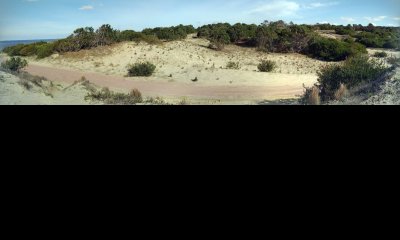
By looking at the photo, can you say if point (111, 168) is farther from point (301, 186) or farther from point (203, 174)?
point (301, 186)

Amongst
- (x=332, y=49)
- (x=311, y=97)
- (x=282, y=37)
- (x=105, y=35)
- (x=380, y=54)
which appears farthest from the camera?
(x=282, y=37)

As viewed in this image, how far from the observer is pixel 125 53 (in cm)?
463

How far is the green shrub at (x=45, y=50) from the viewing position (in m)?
4.43

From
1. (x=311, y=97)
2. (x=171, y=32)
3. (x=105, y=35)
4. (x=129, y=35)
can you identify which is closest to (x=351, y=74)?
(x=311, y=97)

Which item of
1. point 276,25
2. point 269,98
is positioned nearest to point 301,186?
point 269,98

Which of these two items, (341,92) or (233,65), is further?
(233,65)

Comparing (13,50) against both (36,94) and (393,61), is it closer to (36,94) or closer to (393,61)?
(36,94)

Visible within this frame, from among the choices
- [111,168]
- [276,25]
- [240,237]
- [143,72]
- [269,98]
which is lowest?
[240,237]

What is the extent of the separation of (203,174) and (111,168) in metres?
0.79

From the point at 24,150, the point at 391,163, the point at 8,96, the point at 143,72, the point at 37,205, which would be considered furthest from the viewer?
the point at 143,72

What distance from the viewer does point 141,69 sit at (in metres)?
4.44

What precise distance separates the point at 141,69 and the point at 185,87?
1.88 ft

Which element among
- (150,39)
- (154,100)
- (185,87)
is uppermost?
(150,39)

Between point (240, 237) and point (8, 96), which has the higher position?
point (8, 96)
